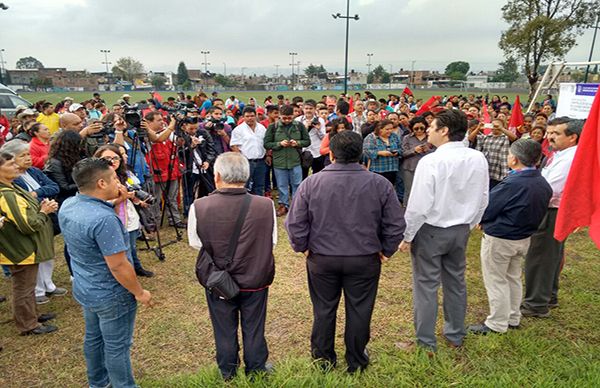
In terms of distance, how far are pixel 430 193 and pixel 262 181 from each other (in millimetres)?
4932

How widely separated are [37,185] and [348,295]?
11.2 feet

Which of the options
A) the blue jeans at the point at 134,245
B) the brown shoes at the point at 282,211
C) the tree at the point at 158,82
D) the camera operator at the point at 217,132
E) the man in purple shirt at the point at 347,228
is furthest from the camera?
the tree at the point at 158,82

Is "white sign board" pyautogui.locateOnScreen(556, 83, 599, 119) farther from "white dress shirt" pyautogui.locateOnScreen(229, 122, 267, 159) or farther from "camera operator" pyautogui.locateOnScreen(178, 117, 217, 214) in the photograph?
"camera operator" pyautogui.locateOnScreen(178, 117, 217, 214)

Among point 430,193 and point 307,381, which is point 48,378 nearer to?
point 307,381

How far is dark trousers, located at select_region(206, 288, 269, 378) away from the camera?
8.68 ft

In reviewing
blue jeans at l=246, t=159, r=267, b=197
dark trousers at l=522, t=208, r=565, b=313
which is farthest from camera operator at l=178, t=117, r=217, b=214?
dark trousers at l=522, t=208, r=565, b=313

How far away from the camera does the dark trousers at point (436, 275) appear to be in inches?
119

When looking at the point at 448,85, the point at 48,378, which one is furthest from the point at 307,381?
the point at 448,85

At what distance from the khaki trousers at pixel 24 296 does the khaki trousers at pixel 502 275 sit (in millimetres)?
4176

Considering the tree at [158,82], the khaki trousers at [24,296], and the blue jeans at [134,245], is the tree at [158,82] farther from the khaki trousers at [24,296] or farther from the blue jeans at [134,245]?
the khaki trousers at [24,296]

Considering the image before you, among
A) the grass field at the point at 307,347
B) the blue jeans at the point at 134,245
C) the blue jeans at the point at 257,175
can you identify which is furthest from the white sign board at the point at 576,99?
the blue jeans at the point at 134,245

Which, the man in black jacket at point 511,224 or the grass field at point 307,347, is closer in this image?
the grass field at point 307,347

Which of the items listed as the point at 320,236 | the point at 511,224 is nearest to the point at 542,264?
the point at 511,224

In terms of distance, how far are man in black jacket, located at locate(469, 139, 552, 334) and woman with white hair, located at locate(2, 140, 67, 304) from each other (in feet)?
13.9
